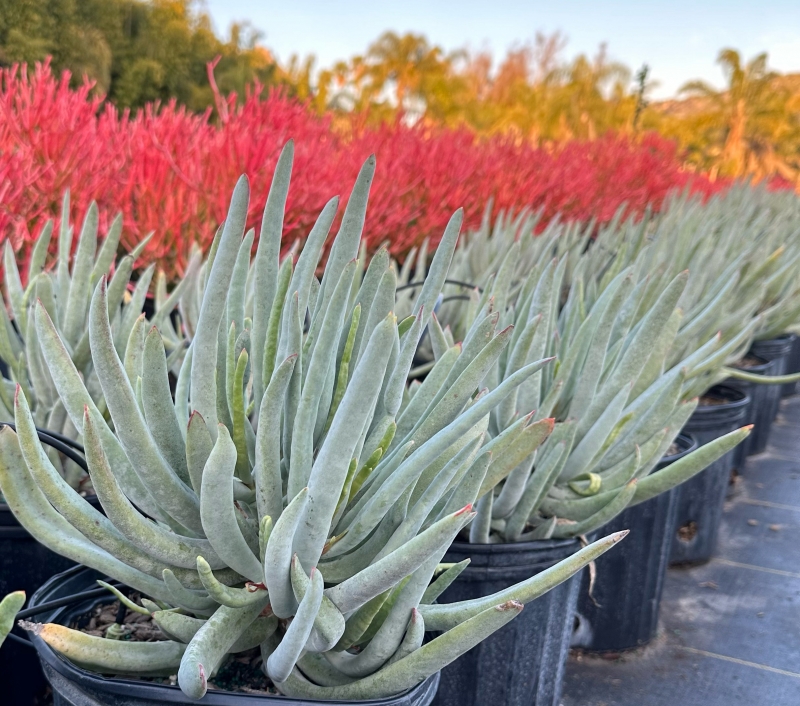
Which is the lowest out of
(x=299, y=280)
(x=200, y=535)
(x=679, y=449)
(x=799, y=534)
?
(x=799, y=534)

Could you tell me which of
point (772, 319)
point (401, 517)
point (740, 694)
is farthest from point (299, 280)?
point (772, 319)

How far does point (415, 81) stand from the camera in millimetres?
17797

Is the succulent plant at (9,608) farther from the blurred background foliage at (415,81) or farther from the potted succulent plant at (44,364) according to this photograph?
the blurred background foliage at (415,81)

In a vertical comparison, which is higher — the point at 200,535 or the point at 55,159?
the point at 55,159

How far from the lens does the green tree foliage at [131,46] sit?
4.26 meters

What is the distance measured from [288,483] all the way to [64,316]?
3.32ft

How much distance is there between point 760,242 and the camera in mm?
4020

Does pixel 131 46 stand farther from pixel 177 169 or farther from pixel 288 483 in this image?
pixel 288 483

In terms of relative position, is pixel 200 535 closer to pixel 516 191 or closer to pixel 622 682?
pixel 622 682

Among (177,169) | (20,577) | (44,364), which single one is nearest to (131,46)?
(177,169)

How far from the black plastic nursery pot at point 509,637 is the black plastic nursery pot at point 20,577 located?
0.70 m

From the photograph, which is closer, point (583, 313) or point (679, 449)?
point (583, 313)

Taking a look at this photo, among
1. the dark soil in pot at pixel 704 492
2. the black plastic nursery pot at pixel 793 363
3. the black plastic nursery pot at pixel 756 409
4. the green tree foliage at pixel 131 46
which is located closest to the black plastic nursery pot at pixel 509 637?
the dark soil in pot at pixel 704 492

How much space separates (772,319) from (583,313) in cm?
220
